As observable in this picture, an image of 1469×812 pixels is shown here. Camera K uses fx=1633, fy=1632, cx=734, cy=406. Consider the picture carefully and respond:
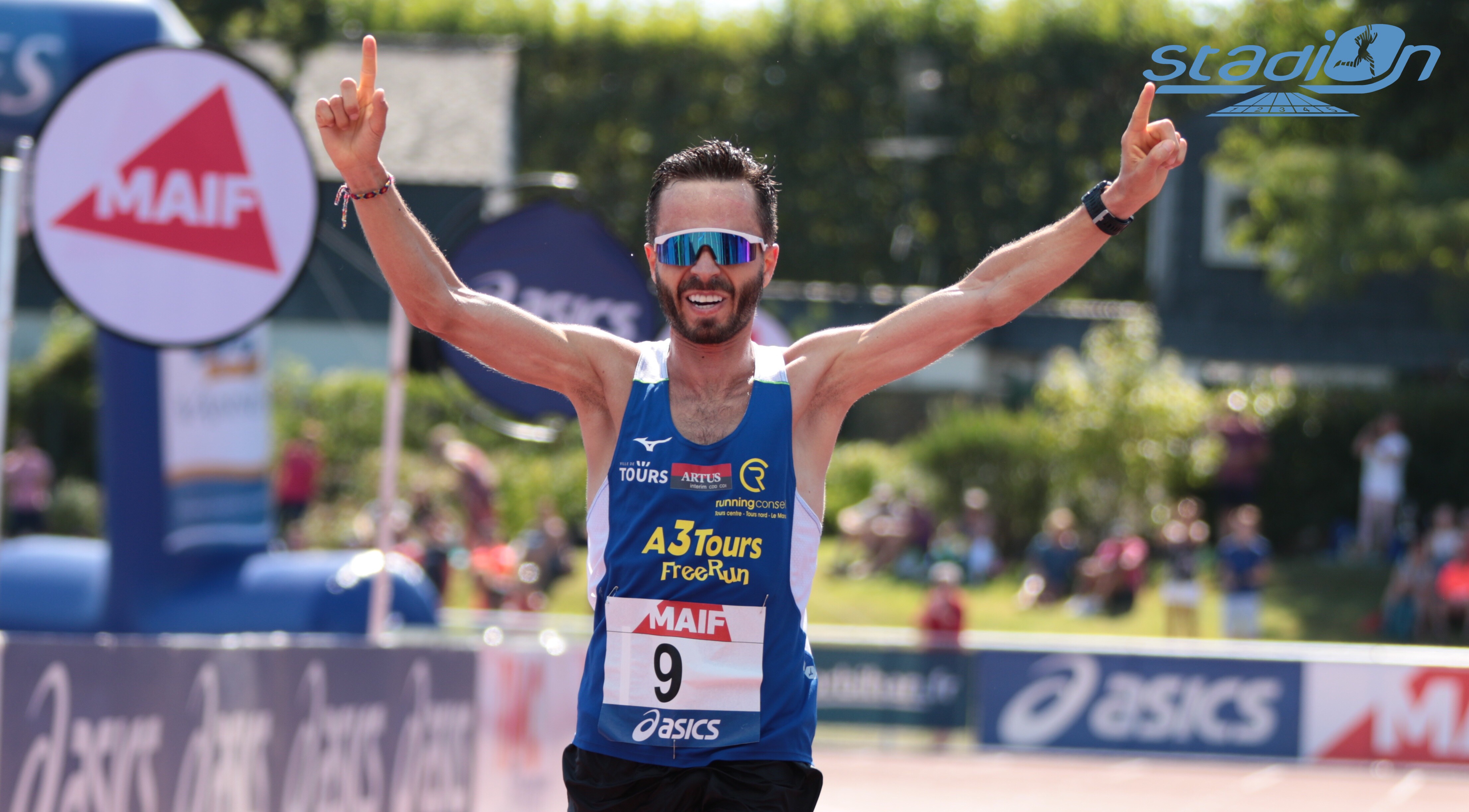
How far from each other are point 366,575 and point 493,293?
10.3ft

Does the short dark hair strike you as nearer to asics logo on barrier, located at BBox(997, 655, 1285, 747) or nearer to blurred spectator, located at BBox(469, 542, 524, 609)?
asics logo on barrier, located at BBox(997, 655, 1285, 747)

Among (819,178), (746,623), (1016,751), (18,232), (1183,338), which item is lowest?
(1016,751)

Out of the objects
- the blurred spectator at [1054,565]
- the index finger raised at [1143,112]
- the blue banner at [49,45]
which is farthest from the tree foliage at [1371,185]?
the index finger raised at [1143,112]

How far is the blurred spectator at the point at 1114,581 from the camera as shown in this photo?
693 inches

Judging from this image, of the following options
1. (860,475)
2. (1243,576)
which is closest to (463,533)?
(860,475)

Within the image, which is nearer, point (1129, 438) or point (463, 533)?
point (463, 533)

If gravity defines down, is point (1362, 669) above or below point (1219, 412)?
below

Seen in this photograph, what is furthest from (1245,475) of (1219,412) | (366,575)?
(366,575)

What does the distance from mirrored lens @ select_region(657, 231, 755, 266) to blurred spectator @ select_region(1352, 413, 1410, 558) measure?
55.6 ft

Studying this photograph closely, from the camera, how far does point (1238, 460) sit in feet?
62.1

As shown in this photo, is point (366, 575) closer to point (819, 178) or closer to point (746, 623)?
point (746, 623)

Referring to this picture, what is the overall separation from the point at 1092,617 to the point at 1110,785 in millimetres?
5231

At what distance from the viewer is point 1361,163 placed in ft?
49.4

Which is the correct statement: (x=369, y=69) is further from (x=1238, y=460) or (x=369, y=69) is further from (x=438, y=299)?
(x=1238, y=460)
